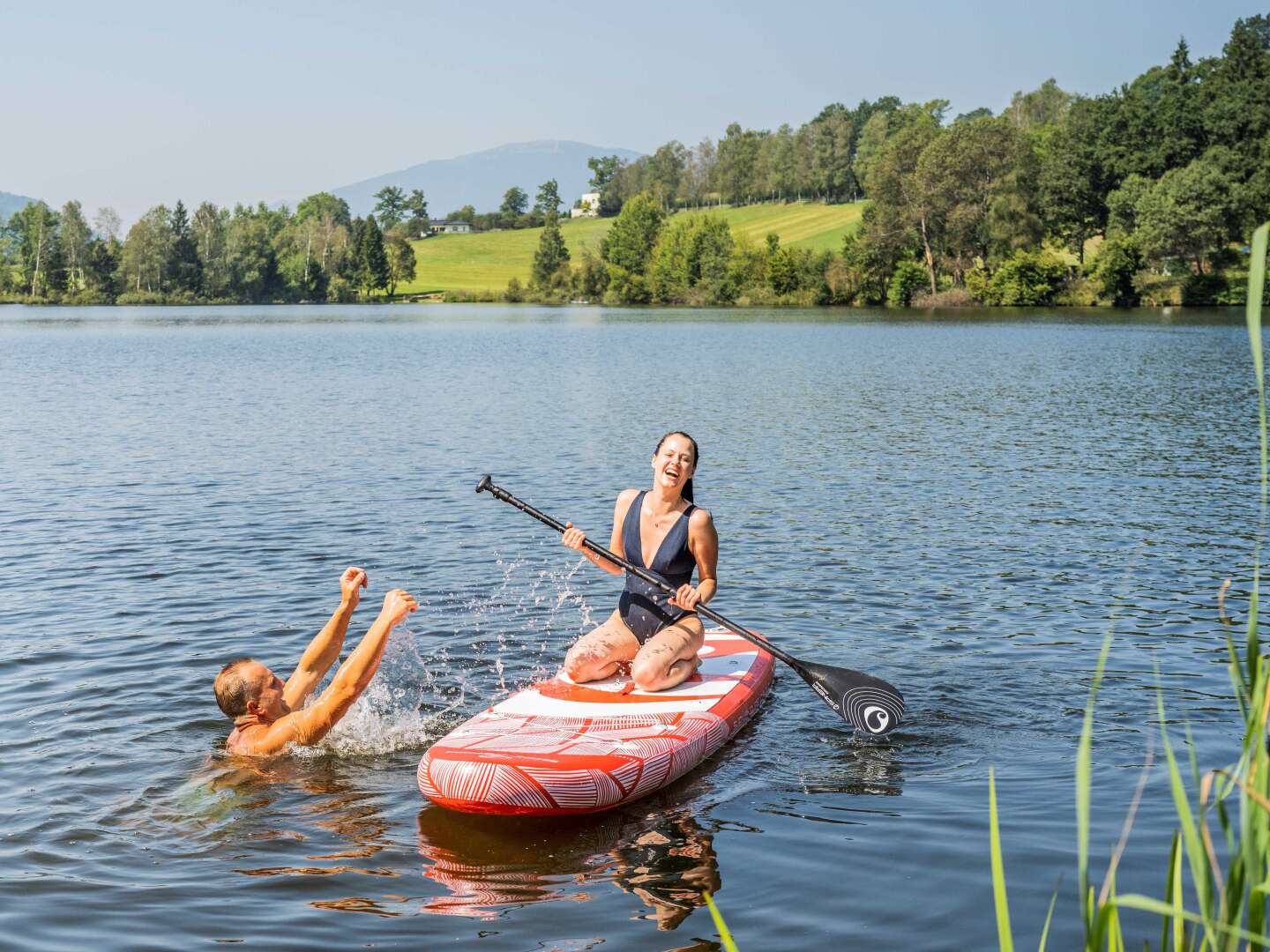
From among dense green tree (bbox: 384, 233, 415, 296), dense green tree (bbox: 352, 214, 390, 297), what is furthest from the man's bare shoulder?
dense green tree (bbox: 384, 233, 415, 296)

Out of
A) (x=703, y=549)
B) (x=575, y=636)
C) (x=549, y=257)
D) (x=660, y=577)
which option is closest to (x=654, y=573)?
(x=660, y=577)

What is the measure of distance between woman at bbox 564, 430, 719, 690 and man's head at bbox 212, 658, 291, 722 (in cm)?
206

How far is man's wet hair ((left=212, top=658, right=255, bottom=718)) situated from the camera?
7.98 metres

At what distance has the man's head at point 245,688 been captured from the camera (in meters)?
7.98

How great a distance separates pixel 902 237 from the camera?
9275 centimetres

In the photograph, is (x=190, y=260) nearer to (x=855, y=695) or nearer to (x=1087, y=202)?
(x=1087, y=202)

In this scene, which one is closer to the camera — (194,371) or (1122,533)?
(1122,533)

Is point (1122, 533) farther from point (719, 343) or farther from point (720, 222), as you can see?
point (720, 222)

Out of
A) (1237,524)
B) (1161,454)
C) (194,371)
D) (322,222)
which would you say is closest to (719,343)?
(194,371)

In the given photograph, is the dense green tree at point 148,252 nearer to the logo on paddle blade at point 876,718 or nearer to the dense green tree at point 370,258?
the dense green tree at point 370,258

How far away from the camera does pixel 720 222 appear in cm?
11525

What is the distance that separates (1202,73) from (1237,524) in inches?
3460

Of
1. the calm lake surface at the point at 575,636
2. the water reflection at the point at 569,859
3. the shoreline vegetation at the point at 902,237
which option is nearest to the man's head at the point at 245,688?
the calm lake surface at the point at 575,636

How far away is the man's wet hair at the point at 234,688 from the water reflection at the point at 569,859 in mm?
1366
